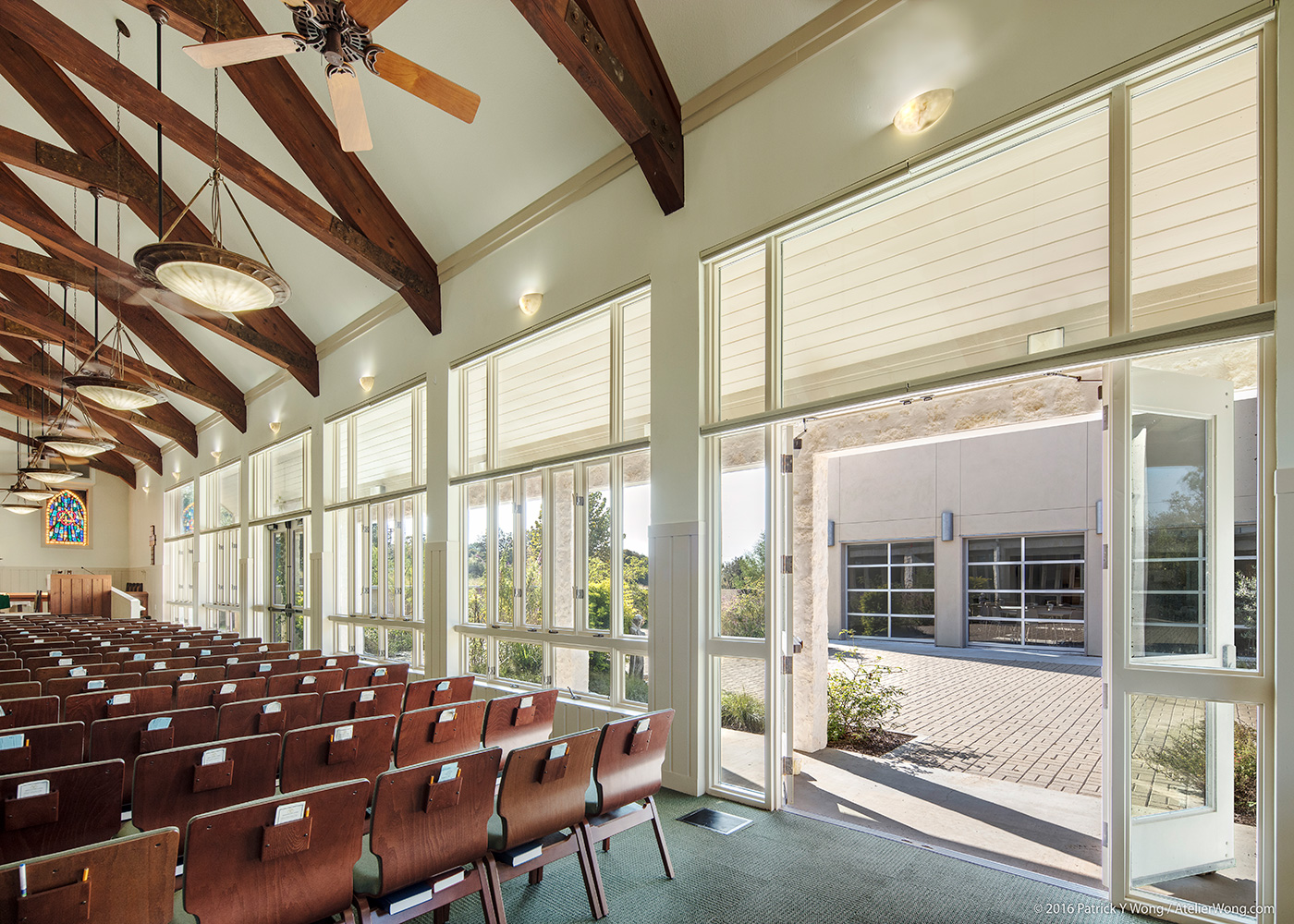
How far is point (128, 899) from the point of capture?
1959mm

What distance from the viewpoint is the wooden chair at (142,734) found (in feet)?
11.5

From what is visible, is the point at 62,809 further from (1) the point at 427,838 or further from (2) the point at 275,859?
(1) the point at 427,838

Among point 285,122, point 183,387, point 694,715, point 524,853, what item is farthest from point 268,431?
point 524,853

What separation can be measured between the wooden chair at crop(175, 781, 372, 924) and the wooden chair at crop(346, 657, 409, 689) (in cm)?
331

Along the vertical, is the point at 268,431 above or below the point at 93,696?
above

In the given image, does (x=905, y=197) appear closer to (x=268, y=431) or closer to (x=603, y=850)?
(x=603, y=850)

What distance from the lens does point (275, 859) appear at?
224cm

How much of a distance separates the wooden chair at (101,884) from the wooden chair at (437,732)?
1805 millimetres

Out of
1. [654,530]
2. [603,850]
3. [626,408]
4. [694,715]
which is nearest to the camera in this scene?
[603,850]

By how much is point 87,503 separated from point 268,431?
12.9m

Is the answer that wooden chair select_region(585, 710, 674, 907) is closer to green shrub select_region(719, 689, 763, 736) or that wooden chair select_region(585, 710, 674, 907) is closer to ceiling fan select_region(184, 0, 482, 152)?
green shrub select_region(719, 689, 763, 736)

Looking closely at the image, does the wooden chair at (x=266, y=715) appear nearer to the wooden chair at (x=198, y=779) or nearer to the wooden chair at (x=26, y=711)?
the wooden chair at (x=198, y=779)

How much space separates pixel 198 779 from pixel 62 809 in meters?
0.42

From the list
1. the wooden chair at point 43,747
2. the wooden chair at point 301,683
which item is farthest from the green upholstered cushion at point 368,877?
the wooden chair at point 301,683
